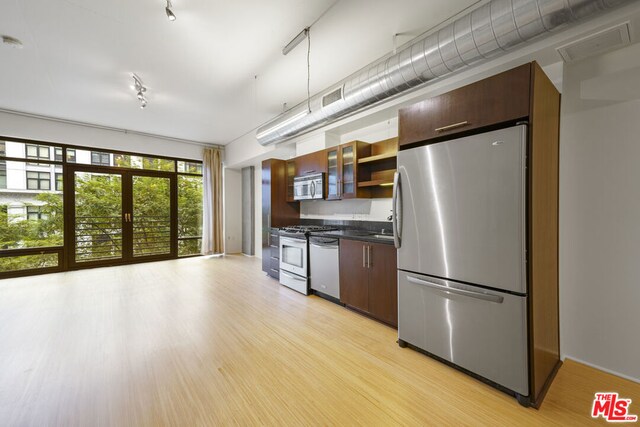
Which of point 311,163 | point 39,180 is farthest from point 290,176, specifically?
point 39,180

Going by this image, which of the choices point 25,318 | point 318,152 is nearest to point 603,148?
point 318,152

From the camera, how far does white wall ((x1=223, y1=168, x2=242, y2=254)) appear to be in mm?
7176

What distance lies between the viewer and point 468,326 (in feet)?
6.10

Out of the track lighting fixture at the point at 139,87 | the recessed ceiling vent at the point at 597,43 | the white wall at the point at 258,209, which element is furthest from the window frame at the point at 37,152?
the recessed ceiling vent at the point at 597,43

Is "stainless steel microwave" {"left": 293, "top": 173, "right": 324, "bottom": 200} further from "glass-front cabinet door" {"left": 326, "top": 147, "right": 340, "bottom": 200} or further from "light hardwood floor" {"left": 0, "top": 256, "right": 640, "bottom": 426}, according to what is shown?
"light hardwood floor" {"left": 0, "top": 256, "right": 640, "bottom": 426}

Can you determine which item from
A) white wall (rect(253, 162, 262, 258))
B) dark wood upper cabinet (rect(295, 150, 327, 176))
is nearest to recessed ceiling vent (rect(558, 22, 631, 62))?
dark wood upper cabinet (rect(295, 150, 327, 176))

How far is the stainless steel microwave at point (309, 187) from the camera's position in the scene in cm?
409

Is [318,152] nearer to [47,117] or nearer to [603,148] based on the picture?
[603,148]

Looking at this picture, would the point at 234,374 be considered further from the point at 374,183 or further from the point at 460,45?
the point at 460,45

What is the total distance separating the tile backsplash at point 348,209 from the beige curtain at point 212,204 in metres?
2.95

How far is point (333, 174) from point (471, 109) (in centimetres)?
228

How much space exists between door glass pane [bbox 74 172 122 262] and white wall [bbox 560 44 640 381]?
7.41 meters

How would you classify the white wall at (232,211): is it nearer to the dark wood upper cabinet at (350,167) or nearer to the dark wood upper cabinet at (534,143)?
the dark wood upper cabinet at (350,167)

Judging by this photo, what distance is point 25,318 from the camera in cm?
293
